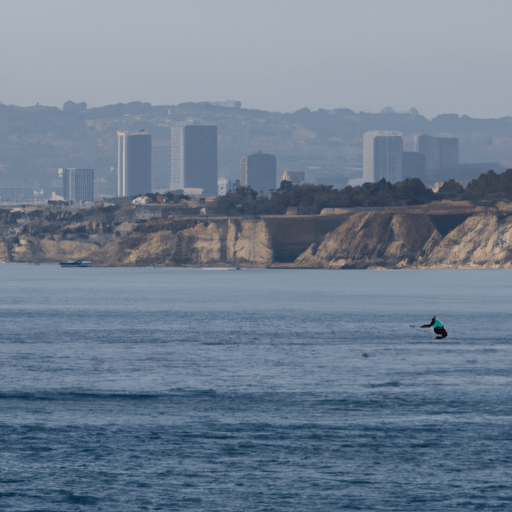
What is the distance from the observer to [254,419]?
51.1m

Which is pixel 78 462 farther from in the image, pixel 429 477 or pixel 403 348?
pixel 403 348

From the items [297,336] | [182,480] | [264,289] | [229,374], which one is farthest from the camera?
[264,289]

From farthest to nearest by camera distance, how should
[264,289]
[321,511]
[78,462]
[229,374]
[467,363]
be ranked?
[264,289]
[467,363]
[229,374]
[78,462]
[321,511]

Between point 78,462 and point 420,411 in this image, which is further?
point 420,411

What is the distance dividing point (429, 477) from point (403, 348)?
43031 millimetres

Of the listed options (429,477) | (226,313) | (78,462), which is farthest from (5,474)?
(226,313)

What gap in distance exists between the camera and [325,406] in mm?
54500

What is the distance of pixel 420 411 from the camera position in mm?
52844

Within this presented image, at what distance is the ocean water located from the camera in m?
38.8

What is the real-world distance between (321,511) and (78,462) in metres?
10.7

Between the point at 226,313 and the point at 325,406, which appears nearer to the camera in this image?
the point at 325,406

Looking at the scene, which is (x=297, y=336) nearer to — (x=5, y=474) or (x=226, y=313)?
(x=226, y=313)

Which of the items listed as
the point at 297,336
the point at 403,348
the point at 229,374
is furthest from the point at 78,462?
the point at 297,336

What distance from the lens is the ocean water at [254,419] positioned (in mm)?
38781
